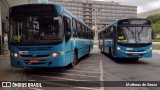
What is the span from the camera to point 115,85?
32.9 feet

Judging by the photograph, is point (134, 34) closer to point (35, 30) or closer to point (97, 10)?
point (35, 30)

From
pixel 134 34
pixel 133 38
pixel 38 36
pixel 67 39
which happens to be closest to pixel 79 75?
pixel 67 39

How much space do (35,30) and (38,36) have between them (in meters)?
0.29

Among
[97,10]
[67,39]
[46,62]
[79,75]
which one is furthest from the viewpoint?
[97,10]

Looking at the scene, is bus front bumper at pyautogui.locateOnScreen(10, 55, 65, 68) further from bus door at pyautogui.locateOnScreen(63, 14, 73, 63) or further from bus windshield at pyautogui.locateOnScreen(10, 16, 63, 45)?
bus door at pyautogui.locateOnScreen(63, 14, 73, 63)

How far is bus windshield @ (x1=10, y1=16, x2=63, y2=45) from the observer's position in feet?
40.3

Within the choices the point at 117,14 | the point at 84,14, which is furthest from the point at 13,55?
the point at 117,14

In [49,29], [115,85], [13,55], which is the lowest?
[115,85]

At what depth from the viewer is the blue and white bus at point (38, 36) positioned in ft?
40.3

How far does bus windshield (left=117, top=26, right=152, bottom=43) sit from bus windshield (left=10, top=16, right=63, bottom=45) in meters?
6.74


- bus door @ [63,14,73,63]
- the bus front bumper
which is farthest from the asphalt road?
bus door @ [63,14,73,63]

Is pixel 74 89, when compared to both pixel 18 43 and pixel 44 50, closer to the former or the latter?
pixel 44 50

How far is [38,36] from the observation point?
12.3 metres

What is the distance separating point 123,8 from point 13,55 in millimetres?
173415
